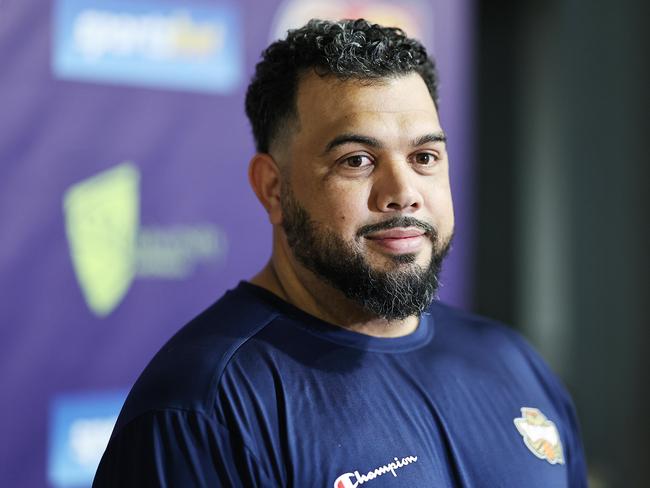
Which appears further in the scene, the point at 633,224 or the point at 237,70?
the point at 633,224

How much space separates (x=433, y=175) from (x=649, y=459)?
97.7 inches

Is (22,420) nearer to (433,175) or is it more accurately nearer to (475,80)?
(433,175)

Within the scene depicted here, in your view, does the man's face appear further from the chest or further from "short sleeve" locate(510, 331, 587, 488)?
"short sleeve" locate(510, 331, 587, 488)

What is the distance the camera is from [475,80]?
11.1 ft

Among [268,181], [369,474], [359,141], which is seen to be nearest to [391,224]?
[359,141]

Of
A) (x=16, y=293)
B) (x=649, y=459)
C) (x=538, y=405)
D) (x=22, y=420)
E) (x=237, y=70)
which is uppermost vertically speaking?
(x=237, y=70)

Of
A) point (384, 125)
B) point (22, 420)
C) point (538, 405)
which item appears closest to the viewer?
point (384, 125)

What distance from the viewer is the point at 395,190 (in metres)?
1.32

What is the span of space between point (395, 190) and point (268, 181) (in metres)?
0.24

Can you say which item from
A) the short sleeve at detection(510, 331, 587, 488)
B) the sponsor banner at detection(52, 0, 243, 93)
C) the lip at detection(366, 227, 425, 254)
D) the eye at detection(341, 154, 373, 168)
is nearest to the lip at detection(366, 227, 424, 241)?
the lip at detection(366, 227, 425, 254)

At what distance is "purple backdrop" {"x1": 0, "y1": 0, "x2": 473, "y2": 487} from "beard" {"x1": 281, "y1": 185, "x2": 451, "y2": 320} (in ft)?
2.71

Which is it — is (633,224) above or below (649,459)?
A: above

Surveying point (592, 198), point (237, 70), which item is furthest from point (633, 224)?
point (237, 70)

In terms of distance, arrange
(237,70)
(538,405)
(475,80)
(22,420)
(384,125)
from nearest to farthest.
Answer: (384,125), (538,405), (22,420), (237,70), (475,80)
